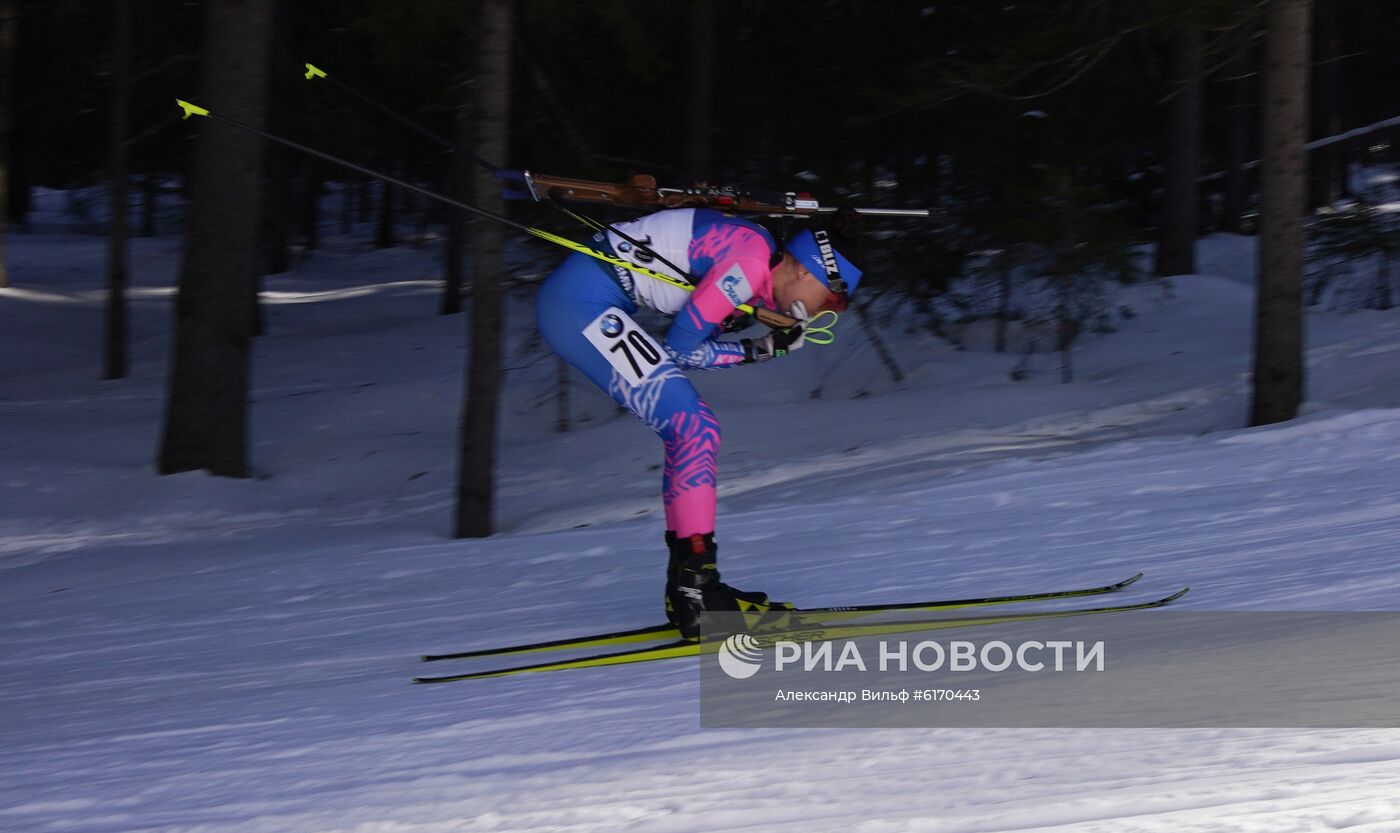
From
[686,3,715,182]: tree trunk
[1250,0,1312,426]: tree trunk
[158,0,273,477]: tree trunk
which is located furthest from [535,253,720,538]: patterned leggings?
[686,3,715,182]: tree trunk

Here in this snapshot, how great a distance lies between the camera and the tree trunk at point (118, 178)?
15547 millimetres

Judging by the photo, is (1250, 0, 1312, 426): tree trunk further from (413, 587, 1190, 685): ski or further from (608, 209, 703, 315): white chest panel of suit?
(608, 209, 703, 315): white chest panel of suit

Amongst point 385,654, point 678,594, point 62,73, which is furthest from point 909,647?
point 62,73

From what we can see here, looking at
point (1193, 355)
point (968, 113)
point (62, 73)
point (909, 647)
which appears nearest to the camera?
point (909, 647)

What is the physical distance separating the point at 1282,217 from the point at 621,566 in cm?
577

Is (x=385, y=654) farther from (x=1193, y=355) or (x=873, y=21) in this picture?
(x=873, y=21)

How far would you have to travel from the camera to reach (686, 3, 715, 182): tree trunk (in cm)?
1475

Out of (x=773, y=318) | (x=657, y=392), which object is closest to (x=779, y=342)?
(x=773, y=318)

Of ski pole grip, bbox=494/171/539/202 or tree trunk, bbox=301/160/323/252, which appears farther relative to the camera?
tree trunk, bbox=301/160/323/252

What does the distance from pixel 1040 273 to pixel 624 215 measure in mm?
4836

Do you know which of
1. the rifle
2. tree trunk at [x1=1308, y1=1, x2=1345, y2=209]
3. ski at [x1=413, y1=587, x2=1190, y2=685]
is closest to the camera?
ski at [x1=413, y1=587, x2=1190, y2=685]

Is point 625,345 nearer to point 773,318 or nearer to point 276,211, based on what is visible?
point 773,318

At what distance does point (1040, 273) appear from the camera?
14.6 meters

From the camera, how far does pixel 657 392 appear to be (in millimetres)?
4934
